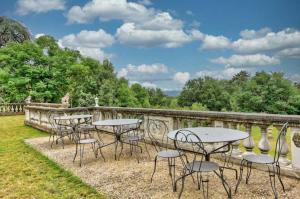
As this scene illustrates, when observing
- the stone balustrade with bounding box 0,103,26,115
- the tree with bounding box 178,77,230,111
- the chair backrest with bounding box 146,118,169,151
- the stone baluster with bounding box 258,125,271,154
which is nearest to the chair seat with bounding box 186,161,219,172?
the stone baluster with bounding box 258,125,271,154

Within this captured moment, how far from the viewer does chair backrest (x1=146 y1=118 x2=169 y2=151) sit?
6.41 m

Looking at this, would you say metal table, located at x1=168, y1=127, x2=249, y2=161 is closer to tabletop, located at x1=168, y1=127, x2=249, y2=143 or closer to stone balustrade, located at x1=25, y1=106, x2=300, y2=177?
tabletop, located at x1=168, y1=127, x2=249, y2=143

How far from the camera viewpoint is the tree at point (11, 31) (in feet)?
97.7

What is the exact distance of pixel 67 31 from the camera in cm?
3300

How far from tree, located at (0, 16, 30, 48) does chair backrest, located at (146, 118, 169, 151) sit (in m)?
28.5

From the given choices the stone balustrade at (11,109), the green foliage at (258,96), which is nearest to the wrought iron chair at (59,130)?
the stone balustrade at (11,109)

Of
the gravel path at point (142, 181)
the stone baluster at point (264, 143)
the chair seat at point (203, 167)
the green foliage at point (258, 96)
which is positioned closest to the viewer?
the chair seat at point (203, 167)

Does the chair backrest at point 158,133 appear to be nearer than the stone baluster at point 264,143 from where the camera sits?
No

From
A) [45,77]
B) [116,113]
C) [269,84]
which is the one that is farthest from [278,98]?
[116,113]

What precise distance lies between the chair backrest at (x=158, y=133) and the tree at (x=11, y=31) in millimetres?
28521

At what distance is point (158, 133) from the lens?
22.1 ft

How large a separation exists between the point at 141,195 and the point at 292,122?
2434 mm

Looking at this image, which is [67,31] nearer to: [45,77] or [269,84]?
[45,77]

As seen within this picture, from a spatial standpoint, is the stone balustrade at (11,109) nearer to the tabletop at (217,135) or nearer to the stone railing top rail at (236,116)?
the stone railing top rail at (236,116)
